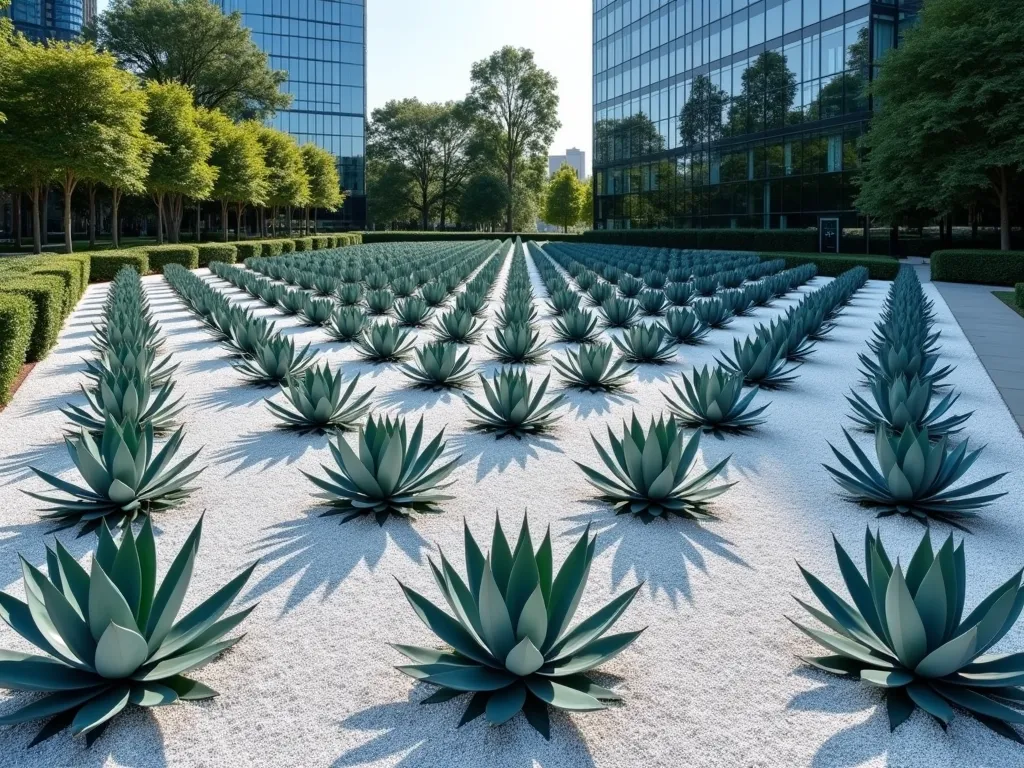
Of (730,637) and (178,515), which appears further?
(178,515)

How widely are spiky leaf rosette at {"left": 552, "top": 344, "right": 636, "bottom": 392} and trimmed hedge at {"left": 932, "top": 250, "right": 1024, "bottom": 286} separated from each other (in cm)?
1961

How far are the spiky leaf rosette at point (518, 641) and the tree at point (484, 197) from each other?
80.9 meters

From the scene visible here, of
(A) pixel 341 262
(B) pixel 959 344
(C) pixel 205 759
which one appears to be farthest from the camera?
(A) pixel 341 262

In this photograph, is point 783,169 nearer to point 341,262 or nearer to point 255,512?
point 341,262

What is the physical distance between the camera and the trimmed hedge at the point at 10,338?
8.16 metres

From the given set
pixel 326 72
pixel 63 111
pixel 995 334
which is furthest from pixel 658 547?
pixel 326 72

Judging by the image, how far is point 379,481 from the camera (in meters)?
5.43

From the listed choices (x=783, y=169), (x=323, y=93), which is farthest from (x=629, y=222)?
(x=323, y=93)

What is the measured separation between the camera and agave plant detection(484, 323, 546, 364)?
1116 centimetres

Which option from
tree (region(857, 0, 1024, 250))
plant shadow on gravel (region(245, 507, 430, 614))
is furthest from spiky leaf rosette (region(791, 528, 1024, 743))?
tree (region(857, 0, 1024, 250))

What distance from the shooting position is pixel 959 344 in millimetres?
12938

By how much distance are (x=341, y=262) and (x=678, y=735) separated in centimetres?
2499

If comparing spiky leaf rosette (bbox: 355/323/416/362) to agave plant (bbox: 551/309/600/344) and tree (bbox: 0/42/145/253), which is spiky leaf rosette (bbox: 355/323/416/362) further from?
tree (bbox: 0/42/145/253)

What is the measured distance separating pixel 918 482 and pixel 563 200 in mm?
98727
